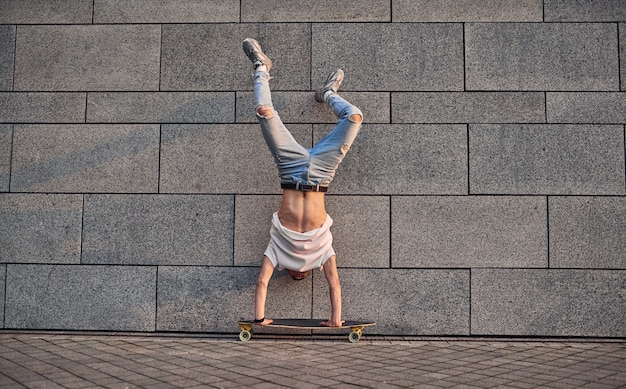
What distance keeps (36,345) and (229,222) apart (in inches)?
104

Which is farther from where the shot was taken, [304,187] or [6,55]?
[6,55]

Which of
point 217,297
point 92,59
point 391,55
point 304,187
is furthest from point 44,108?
point 391,55

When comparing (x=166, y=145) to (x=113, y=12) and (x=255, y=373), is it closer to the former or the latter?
(x=113, y=12)

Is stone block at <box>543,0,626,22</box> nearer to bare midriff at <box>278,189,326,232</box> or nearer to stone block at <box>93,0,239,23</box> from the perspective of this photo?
bare midriff at <box>278,189,326,232</box>

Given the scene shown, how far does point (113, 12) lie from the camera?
651 centimetres

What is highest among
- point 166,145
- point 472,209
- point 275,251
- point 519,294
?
point 166,145

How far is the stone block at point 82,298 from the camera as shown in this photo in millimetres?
6113

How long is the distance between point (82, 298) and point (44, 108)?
2698mm

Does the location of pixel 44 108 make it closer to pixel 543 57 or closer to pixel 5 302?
pixel 5 302

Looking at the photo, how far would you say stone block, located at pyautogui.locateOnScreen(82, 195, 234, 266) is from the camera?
616cm

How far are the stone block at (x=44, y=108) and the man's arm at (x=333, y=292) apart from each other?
3977mm

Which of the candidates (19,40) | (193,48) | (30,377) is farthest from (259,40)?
(30,377)

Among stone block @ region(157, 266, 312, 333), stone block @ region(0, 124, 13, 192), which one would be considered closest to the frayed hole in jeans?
stone block @ region(157, 266, 312, 333)

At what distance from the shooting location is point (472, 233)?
6121mm
